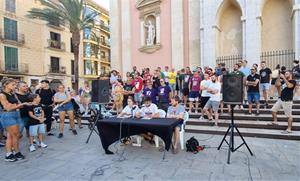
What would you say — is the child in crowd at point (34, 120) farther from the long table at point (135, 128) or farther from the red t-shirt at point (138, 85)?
the red t-shirt at point (138, 85)

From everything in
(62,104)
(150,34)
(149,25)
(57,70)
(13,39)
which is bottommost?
(62,104)

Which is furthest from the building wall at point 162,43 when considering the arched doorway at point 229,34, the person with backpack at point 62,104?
the person with backpack at point 62,104

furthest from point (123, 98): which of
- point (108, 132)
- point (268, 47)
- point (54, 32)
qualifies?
point (54, 32)

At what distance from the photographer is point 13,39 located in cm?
2541

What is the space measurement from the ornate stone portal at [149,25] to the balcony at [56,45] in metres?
17.2

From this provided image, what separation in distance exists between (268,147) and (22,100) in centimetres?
628

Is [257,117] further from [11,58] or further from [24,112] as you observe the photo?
[11,58]

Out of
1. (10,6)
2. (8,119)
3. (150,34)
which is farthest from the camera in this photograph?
(10,6)

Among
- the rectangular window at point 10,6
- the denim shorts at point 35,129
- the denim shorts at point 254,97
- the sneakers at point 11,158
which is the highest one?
the rectangular window at point 10,6

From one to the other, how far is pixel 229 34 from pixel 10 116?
1264 centimetres

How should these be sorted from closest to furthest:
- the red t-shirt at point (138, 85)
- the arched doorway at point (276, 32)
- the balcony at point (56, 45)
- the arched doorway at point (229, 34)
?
1. the red t-shirt at point (138, 85)
2. the arched doorway at point (276, 32)
3. the arched doorway at point (229, 34)
4. the balcony at point (56, 45)

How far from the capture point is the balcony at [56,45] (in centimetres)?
2964

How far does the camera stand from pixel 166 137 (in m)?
5.02

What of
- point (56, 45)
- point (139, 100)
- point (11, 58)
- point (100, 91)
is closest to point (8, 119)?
point (100, 91)
